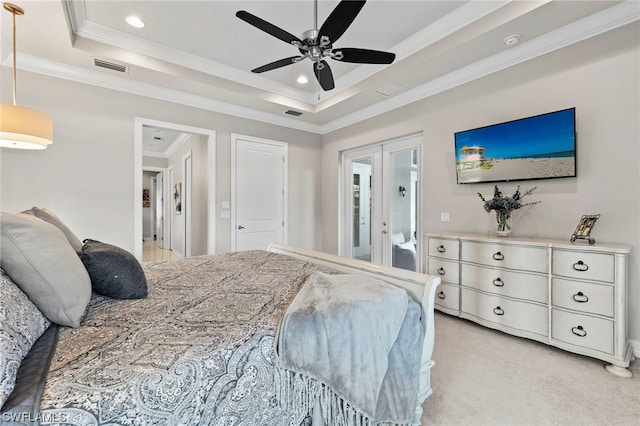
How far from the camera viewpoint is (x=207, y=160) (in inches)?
169

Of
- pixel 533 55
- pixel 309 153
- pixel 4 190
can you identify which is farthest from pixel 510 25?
pixel 4 190

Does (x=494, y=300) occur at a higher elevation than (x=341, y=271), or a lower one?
lower

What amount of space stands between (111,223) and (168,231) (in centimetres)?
440

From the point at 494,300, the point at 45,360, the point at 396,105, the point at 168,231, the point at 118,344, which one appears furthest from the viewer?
the point at 168,231

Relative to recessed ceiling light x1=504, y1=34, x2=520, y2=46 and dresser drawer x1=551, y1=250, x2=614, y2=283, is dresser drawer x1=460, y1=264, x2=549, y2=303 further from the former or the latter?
recessed ceiling light x1=504, y1=34, x2=520, y2=46

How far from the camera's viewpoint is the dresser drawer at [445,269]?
2953 mm

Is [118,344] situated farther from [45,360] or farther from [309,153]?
[309,153]

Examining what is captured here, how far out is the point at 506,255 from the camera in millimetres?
2570

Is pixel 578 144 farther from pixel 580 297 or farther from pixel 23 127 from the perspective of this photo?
pixel 23 127

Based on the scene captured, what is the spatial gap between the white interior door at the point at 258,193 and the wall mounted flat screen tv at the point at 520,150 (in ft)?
9.23

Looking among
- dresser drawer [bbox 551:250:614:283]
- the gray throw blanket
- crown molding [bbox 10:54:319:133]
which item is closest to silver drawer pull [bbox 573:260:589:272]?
dresser drawer [bbox 551:250:614:283]

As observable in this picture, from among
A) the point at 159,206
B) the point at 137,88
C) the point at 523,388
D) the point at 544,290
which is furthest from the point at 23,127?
the point at 159,206

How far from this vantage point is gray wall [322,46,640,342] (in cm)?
225

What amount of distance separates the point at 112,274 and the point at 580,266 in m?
3.16
